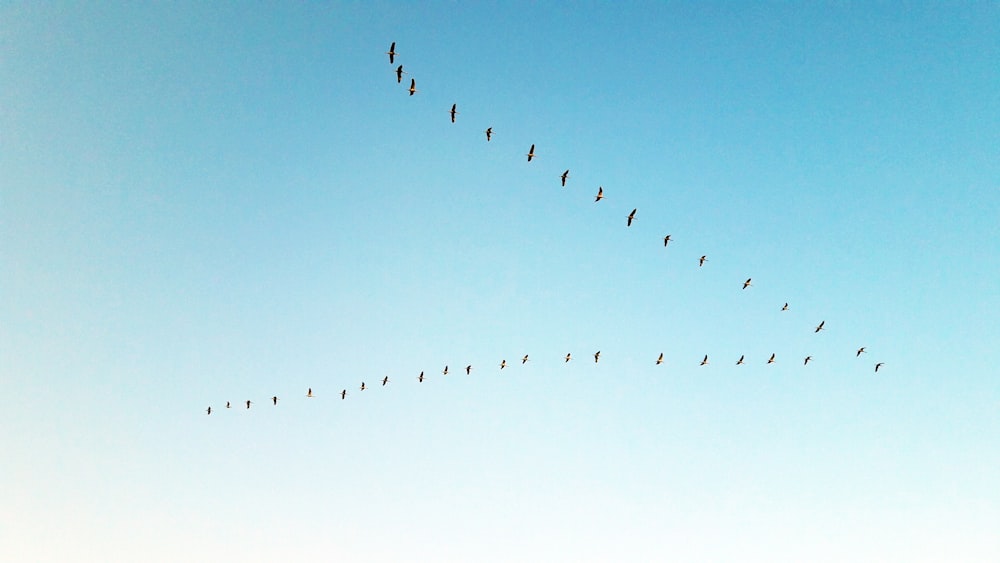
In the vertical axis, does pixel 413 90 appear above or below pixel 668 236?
above

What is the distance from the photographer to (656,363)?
5175 centimetres

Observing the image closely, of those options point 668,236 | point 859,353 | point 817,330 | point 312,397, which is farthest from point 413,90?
point 859,353

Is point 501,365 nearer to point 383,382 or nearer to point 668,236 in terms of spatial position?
point 383,382

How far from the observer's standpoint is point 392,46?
3591 centimetres

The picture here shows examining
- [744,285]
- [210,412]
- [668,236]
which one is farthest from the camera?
[210,412]

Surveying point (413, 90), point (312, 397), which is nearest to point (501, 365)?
point (312, 397)

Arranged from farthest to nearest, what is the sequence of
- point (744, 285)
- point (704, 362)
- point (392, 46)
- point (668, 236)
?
1. point (704, 362)
2. point (744, 285)
3. point (668, 236)
4. point (392, 46)

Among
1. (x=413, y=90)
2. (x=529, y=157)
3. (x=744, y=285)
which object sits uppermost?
(x=413, y=90)

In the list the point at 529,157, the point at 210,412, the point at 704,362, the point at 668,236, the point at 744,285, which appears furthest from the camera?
the point at 210,412

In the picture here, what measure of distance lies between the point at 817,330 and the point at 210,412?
52.1 meters

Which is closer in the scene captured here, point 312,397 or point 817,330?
point 817,330

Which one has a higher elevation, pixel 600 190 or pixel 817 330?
pixel 600 190

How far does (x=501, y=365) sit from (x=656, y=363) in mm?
13090

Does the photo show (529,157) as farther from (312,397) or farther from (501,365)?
(312,397)
